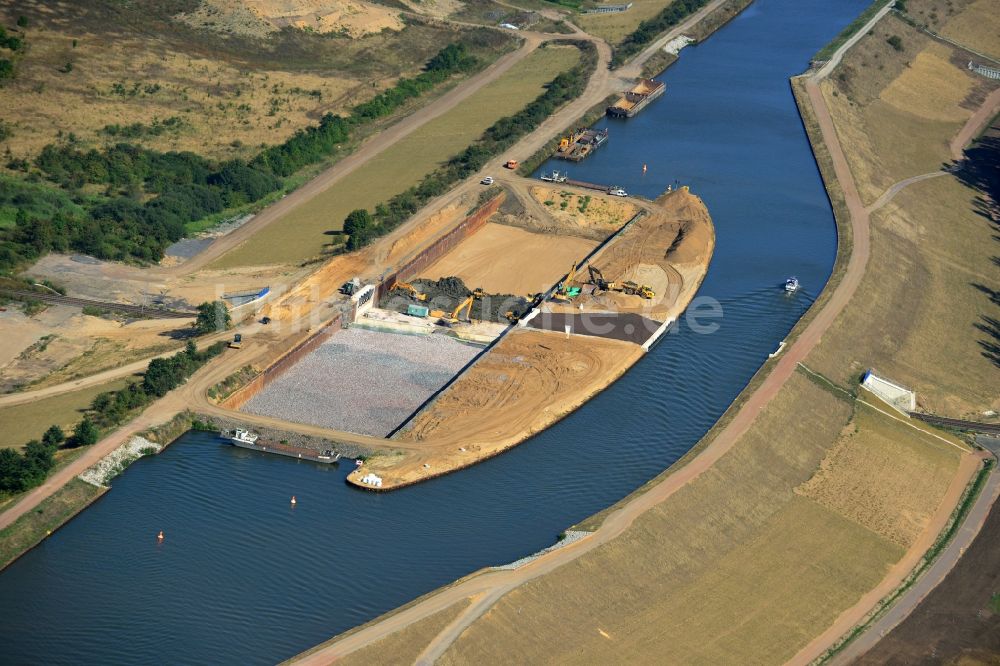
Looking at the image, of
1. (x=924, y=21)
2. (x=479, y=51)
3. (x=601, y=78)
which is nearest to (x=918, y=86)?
(x=924, y=21)

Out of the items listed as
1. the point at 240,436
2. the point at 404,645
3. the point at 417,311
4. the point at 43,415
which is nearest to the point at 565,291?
the point at 417,311

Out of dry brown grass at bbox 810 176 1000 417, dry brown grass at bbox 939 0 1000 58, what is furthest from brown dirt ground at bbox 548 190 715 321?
dry brown grass at bbox 939 0 1000 58

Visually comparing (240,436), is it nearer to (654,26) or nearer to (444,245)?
(444,245)

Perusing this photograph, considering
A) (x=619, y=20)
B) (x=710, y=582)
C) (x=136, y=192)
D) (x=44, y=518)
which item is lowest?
(x=44, y=518)

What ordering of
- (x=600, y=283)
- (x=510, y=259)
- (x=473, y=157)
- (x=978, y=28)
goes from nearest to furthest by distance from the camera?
(x=600, y=283), (x=510, y=259), (x=473, y=157), (x=978, y=28)

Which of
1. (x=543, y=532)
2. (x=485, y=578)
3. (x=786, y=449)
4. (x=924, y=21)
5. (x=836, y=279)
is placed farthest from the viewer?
(x=924, y=21)

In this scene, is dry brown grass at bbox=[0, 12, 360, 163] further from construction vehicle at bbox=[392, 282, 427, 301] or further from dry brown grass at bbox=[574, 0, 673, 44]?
dry brown grass at bbox=[574, 0, 673, 44]

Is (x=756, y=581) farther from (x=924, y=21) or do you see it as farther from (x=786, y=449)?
(x=924, y=21)
